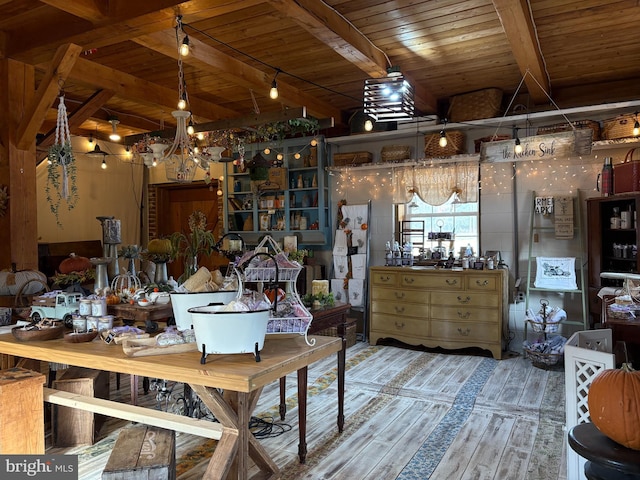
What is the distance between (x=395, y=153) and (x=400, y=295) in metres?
1.88

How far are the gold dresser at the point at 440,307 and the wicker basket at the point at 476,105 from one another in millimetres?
1923

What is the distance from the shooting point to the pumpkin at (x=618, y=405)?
1.57m

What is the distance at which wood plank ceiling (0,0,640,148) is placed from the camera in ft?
12.3

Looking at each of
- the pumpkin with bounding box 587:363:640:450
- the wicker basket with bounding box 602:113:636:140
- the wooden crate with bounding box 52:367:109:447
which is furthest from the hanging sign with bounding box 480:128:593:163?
the wooden crate with bounding box 52:367:109:447

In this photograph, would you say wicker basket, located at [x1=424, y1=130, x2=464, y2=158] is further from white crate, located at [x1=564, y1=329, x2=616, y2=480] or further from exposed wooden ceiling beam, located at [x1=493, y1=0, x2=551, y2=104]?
→ white crate, located at [x1=564, y1=329, x2=616, y2=480]

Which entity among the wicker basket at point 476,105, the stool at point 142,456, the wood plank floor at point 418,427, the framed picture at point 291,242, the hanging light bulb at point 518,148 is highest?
the wicker basket at point 476,105

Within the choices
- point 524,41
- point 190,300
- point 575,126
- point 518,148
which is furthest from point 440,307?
point 190,300

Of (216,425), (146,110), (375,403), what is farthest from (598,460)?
(146,110)

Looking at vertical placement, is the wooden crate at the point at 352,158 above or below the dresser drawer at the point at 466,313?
above

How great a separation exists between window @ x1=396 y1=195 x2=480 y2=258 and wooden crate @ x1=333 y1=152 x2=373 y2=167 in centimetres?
79

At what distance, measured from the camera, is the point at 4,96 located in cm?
462

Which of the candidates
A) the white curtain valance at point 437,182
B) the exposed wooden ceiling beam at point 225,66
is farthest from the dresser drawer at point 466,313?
the exposed wooden ceiling beam at point 225,66

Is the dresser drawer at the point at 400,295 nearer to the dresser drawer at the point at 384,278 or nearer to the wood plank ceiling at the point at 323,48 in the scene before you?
the dresser drawer at the point at 384,278

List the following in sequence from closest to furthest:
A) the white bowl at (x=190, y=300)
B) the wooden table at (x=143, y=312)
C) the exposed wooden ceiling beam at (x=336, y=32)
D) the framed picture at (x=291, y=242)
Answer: the white bowl at (x=190, y=300)
the wooden table at (x=143, y=312)
the exposed wooden ceiling beam at (x=336, y=32)
the framed picture at (x=291, y=242)
